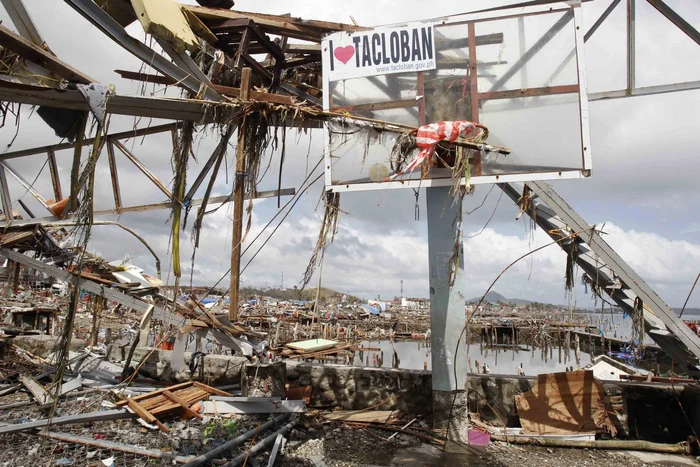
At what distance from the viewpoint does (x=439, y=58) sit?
6.14 metres

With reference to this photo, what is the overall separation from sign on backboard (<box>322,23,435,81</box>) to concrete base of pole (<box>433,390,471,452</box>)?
15.2 ft

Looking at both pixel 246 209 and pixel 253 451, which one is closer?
pixel 246 209

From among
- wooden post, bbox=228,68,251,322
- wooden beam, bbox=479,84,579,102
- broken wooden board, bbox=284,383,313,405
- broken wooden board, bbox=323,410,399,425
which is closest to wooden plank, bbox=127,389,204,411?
broken wooden board, bbox=284,383,313,405

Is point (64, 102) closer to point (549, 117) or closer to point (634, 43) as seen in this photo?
point (549, 117)

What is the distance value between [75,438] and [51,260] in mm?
4737

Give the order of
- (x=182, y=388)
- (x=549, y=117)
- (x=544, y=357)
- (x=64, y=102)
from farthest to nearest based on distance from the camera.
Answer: (x=544, y=357), (x=182, y=388), (x=549, y=117), (x=64, y=102)

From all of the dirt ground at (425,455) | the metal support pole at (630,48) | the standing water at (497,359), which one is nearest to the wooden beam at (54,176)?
the dirt ground at (425,455)

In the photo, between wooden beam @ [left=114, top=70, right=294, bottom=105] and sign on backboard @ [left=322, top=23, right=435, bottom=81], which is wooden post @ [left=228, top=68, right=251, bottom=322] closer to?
wooden beam @ [left=114, top=70, right=294, bottom=105]

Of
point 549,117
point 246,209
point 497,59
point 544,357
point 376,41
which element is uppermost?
point 376,41

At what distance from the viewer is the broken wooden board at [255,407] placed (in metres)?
6.45

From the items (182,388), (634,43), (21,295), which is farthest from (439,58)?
(21,295)

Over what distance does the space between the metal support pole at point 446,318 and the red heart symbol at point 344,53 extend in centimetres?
231

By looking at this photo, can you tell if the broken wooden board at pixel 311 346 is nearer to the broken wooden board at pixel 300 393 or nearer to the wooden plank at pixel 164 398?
the broken wooden board at pixel 300 393

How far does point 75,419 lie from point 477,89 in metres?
7.18
